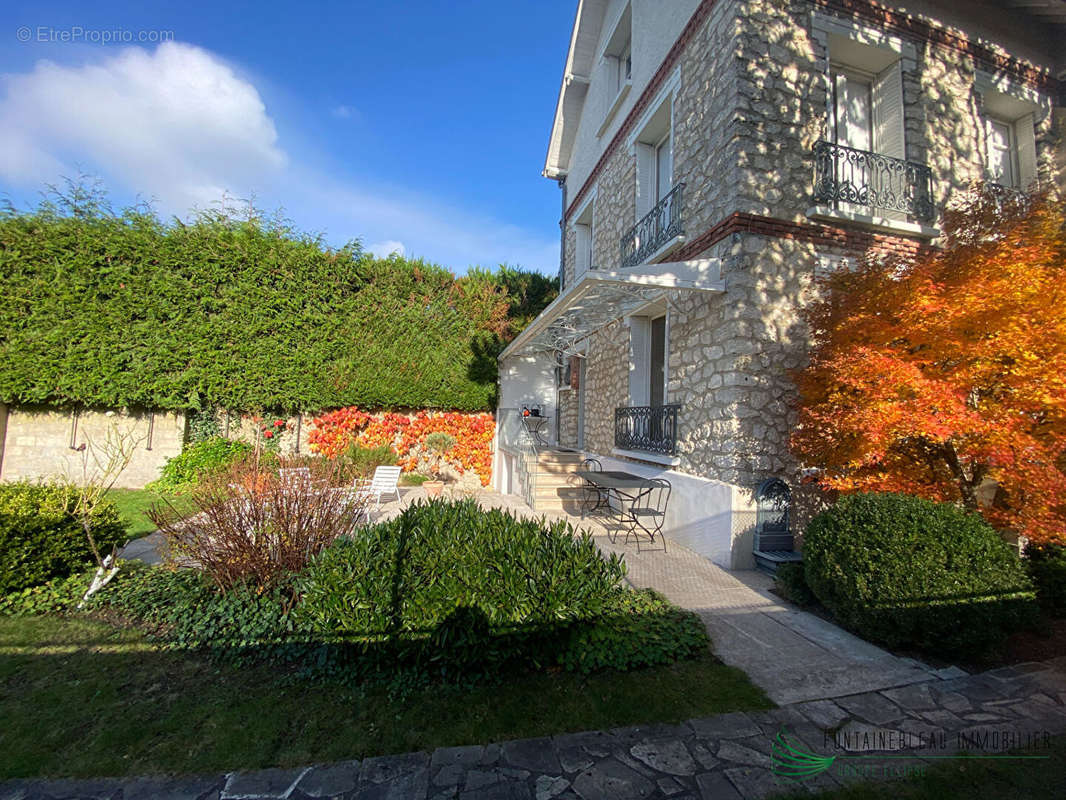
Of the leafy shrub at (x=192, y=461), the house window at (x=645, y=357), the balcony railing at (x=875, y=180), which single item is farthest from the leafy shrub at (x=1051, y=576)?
the leafy shrub at (x=192, y=461)

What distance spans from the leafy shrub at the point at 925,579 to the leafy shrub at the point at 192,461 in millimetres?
10563

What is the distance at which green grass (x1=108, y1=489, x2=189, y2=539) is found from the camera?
21.9 feet

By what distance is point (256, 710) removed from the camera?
279 centimetres

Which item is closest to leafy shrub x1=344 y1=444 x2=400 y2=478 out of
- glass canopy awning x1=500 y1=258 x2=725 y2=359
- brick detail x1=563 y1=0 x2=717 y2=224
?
glass canopy awning x1=500 y1=258 x2=725 y2=359

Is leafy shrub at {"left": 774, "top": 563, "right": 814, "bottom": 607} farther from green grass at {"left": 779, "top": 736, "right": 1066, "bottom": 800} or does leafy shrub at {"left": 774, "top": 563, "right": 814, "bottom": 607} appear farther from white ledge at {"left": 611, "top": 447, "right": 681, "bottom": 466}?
white ledge at {"left": 611, "top": 447, "right": 681, "bottom": 466}

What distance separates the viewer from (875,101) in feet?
21.9

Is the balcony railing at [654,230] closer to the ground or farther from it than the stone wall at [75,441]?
farther from it

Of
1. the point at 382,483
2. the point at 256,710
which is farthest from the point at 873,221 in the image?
the point at 382,483

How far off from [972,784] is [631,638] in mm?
1846

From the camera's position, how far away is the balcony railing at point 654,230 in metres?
6.98

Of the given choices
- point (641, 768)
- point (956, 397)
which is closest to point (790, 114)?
point (956, 397)

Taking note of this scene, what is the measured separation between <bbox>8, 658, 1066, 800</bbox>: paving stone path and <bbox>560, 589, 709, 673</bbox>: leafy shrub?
57 cm

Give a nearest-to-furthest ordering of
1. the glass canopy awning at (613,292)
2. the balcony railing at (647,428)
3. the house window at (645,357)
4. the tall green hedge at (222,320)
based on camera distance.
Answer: the glass canopy awning at (613,292), the balcony railing at (647,428), the house window at (645,357), the tall green hedge at (222,320)

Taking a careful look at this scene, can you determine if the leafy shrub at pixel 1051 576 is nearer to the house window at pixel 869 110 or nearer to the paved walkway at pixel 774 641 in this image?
the paved walkway at pixel 774 641
